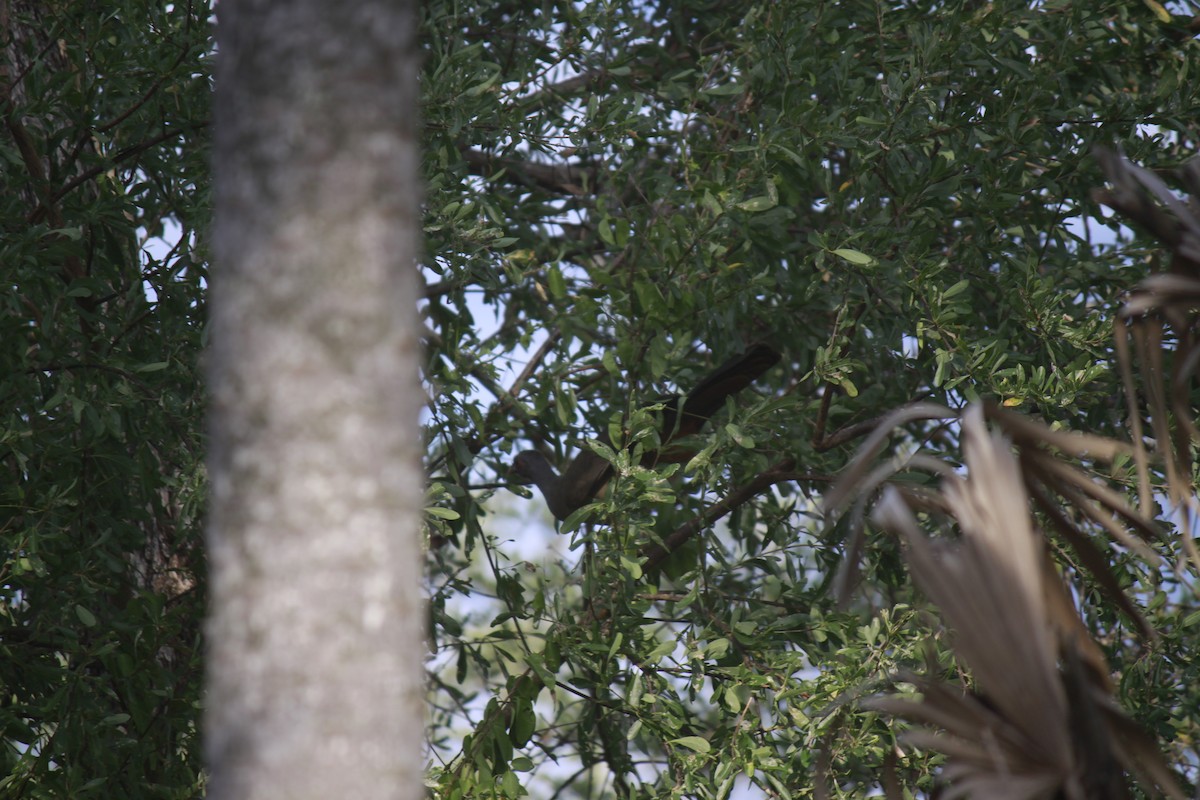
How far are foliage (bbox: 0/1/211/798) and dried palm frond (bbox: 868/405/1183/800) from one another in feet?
7.94

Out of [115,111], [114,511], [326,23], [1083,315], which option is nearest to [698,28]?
[1083,315]

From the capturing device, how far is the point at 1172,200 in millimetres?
2184

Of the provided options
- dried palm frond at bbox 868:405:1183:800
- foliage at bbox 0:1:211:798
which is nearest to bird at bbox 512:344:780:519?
foliage at bbox 0:1:211:798

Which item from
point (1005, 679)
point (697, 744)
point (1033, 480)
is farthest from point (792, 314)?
point (1005, 679)

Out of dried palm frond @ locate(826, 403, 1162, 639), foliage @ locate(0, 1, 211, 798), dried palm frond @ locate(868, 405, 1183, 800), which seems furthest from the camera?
foliage @ locate(0, 1, 211, 798)

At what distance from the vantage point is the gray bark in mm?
1414

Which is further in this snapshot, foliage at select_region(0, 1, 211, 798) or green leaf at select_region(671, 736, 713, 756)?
foliage at select_region(0, 1, 211, 798)

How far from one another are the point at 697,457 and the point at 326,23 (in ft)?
6.94

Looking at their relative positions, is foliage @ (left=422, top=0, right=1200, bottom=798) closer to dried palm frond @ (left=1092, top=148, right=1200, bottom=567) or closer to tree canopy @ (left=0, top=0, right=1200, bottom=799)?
tree canopy @ (left=0, top=0, right=1200, bottom=799)

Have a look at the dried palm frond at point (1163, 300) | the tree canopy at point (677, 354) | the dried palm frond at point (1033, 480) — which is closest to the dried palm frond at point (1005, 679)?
the dried palm frond at point (1033, 480)

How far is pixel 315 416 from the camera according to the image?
1448 millimetres

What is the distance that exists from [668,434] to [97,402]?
6.28 feet

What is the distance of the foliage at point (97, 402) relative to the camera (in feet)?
11.4

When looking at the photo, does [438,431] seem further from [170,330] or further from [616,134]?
[616,134]
